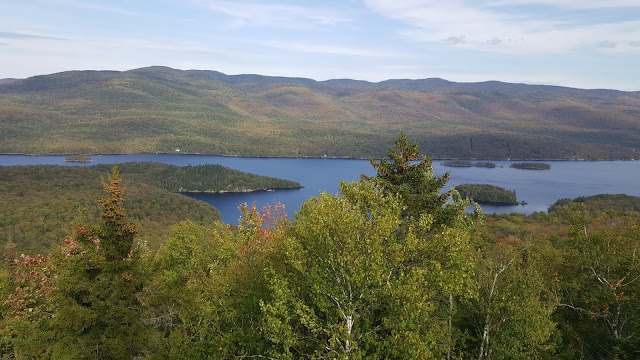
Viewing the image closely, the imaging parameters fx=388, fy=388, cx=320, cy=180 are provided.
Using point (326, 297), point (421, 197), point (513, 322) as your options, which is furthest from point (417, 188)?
point (326, 297)

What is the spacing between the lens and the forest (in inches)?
554

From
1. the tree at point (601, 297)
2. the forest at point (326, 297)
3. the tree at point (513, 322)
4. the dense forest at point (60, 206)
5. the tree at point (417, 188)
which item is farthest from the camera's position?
the dense forest at point (60, 206)

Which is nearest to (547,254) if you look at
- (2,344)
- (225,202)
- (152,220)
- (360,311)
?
(360,311)

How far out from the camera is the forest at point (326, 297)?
14.1 m

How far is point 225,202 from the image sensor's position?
193 metres

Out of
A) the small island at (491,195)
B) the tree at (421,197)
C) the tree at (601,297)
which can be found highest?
the tree at (421,197)

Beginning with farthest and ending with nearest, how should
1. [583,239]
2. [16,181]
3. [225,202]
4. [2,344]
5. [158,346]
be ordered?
[225,202] < [16,181] < [583,239] < [2,344] < [158,346]

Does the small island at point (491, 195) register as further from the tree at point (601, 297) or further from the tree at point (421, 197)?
the tree at point (421, 197)

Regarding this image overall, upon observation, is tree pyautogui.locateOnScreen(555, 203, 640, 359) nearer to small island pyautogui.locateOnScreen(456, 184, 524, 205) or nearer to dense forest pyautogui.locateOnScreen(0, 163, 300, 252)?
dense forest pyautogui.locateOnScreen(0, 163, 300, 252)

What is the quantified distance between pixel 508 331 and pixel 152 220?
421 feet

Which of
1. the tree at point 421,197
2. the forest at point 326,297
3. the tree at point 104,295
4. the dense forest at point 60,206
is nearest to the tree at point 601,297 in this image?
the forest at point 326,297

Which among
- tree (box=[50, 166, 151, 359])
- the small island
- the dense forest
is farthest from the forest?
the small island

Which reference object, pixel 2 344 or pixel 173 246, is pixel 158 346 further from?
pixel 173 246

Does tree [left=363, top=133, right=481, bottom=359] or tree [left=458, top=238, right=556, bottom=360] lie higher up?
tree [left=363, top=133, right=481, bottom=359]
